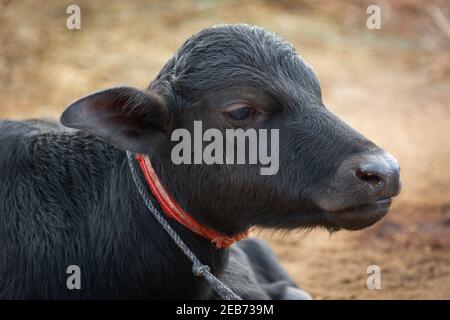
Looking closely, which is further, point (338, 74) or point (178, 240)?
point (338, 74)

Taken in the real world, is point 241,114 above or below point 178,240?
above

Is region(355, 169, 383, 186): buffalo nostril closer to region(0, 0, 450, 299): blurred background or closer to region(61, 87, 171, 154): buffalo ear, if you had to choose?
region(61, 87, 171, 154): buffalo ear

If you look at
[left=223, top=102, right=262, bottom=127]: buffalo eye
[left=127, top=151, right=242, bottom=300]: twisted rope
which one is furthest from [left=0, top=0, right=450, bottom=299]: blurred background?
[left=223, top=102, right=262, bottom=127]: buffalo eye

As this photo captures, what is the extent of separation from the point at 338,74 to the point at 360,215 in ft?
22.7

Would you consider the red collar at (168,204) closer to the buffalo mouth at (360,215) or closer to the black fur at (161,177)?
the black fur at (161,177)

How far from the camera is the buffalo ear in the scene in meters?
3.69

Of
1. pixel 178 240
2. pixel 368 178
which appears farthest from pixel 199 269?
pixel 368 178

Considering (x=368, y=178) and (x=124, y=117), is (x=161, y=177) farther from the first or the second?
(x=368, y=178)

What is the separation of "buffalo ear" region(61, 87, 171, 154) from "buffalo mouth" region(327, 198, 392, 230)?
0.95 meters

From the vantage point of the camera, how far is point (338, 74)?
34.0 feet

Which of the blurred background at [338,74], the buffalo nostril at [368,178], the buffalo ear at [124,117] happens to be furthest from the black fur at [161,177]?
the blurred background at [338,74]

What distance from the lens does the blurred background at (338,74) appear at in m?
6.62

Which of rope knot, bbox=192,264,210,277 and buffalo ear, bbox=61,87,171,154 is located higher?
buffalo ear, bbox=61,87,171,154

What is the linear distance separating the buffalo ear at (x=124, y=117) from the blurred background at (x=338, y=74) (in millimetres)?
2702
